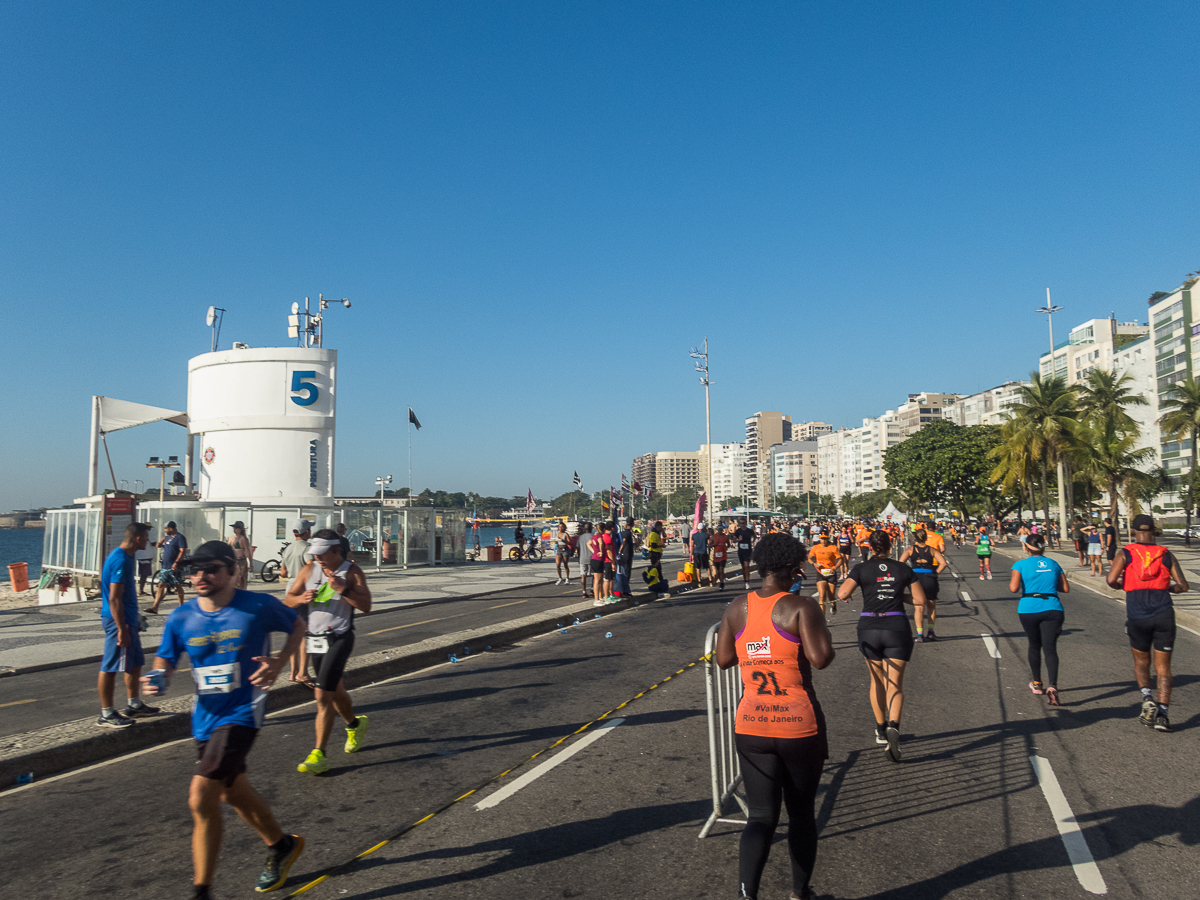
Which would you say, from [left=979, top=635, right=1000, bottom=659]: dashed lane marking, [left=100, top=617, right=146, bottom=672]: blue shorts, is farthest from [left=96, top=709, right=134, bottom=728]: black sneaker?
[left=979, top=635, right=1000, bottom=659]: dashed lane marking

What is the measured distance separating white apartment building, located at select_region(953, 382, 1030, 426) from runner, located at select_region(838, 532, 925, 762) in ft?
496

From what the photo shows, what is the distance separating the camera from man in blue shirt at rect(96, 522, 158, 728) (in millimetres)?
7098

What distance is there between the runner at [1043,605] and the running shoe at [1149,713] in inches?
32.2

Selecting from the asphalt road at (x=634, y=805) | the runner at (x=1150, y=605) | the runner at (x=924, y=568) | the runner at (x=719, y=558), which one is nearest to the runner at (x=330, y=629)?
the asphalt road at (x=634, y=805)

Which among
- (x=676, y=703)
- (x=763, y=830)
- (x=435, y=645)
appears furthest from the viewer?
(x=435, y=645)

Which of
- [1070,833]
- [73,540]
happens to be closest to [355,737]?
[1070,833]

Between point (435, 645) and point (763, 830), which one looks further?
point (435, 645)

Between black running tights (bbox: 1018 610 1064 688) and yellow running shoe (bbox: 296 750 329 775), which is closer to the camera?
yellow running shoe (bbox: 296 750 329 775)

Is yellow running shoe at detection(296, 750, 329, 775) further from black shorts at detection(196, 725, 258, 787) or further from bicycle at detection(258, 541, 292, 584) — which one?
bicycle at detection(258, 541, 292, 584)

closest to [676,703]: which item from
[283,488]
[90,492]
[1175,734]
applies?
[1175,734]

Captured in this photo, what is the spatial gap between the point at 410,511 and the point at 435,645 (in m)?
18.7

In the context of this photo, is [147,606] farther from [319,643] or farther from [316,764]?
Answer: [316,764]

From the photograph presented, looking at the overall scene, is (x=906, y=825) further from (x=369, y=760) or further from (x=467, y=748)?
(x=369, y=760)

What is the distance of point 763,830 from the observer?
355cm
